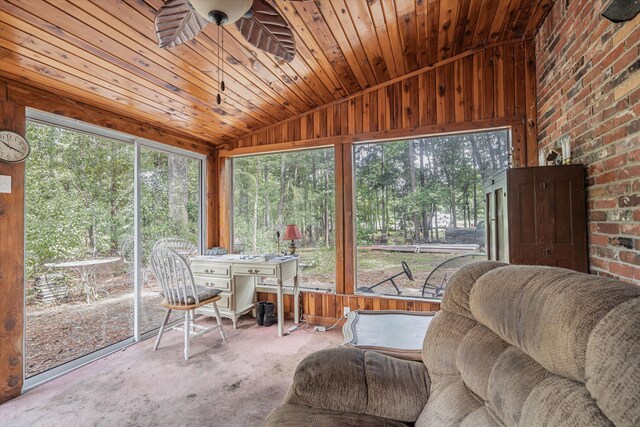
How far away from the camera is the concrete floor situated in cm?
192

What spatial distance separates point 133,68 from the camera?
7.22 ft

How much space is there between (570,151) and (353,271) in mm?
2178

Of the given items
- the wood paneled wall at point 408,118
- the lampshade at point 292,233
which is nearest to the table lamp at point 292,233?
the lampshade at point 292,233

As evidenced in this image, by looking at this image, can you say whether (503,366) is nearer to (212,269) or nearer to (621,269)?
(621,269)

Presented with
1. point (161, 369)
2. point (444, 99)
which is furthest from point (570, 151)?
point (161, 369)

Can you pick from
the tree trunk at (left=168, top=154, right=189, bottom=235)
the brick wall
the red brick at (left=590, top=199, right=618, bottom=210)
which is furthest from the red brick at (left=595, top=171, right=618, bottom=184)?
the tree trunk at (left=168, top=154, right=189, bottom=235)

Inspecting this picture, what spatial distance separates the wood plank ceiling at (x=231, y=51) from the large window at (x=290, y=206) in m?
0.77

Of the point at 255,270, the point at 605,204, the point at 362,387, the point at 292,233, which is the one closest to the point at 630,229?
the point at 605,204

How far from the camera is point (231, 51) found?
2191 mm

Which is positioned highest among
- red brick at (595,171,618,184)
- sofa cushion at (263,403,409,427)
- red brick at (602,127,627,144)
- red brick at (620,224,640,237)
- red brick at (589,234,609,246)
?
red brick at (602,127,627,144)

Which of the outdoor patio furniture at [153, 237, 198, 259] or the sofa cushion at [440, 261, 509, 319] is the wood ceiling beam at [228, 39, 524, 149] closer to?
the outdoor patio furniture at [153, 237, 198, 259]

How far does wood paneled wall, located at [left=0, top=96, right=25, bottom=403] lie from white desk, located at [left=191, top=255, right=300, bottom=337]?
1.54 metres

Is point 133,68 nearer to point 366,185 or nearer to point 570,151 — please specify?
point 366,185

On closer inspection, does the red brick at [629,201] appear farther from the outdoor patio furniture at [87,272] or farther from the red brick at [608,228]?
the outdoor patio furniture at [87,272]
